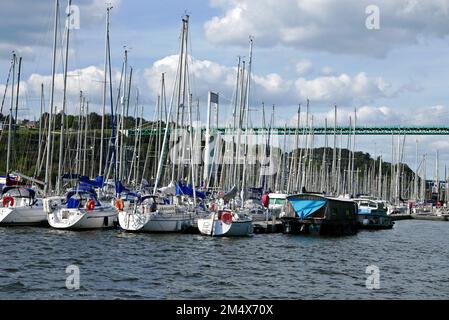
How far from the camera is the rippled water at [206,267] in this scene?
27.3 metres

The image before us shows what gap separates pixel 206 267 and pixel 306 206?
77.4 feet

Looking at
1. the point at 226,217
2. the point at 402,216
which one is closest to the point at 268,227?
the point at 226,217

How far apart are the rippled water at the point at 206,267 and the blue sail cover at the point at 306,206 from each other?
4.63 meters

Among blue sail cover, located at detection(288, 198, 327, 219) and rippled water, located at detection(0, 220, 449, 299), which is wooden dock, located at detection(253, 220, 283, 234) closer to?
blue sail cover, located at detection(288, 198, 327, 219)

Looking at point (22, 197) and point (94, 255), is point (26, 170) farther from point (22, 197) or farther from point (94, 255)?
point (94, 255)

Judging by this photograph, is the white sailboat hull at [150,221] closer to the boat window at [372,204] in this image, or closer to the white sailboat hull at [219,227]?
the white sailboat hull at [219,227]

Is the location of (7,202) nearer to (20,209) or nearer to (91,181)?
(20,209)

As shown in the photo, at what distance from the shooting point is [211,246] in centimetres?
4288

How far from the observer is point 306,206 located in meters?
56.4

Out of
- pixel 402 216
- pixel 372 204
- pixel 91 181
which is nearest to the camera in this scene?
pixel 91 181

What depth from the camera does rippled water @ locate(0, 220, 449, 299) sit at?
89.6 feet

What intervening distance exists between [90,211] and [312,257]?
15858 mm

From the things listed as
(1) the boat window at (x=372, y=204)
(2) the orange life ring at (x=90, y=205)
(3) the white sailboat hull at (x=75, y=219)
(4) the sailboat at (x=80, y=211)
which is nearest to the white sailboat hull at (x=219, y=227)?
(4) the sailboat at (x=80, y=211)
